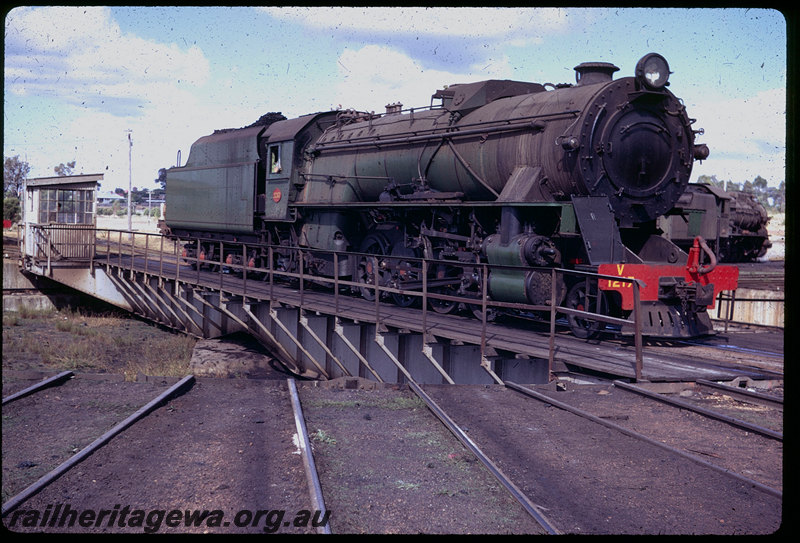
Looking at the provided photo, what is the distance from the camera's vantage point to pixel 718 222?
1128 centimetres

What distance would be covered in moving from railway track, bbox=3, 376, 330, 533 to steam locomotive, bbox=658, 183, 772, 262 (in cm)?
708

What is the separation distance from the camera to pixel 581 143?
8969mm

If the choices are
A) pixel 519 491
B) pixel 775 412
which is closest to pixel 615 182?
pixel 775 412

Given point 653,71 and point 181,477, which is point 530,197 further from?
point 181,477

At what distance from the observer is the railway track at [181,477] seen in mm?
3947

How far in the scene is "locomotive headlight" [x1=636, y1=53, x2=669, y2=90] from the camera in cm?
923

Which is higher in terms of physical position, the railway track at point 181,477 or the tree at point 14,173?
the tree at point 14,173

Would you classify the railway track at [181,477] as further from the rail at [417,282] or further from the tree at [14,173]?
the tree at [14,173]

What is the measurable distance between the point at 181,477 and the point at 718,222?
976 cm

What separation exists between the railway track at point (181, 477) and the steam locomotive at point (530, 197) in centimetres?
375

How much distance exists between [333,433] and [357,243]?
8.95 metres

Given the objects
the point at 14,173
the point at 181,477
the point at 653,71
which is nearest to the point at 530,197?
the point at 653,71

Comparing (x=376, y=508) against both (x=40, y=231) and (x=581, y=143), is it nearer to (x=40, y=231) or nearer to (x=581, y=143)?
(x=581, y=143)

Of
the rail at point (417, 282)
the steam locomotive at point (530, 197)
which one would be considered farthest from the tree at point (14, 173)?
the steam locomotive at point (530, 197)
